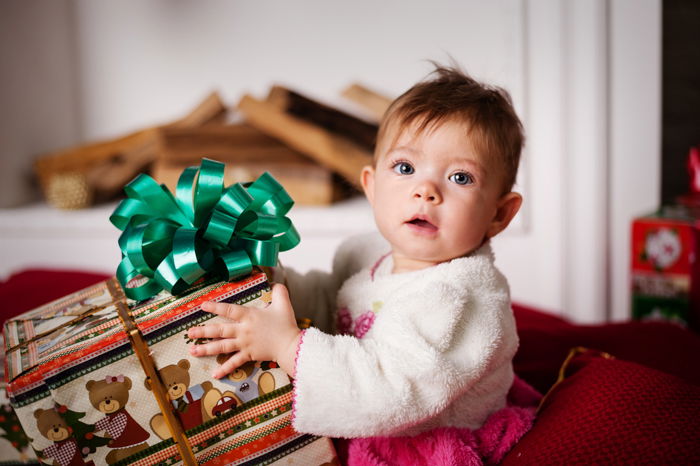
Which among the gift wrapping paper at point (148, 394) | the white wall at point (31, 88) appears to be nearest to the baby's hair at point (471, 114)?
the gift wrapping paper at point (148, 394)

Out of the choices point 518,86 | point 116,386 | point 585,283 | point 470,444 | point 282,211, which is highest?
point 518,86

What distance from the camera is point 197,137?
182cm

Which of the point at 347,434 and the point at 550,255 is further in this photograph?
the point at 550,255

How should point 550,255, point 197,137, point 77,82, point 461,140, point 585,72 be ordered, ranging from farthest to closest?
point 77,82, point 197,137, point 550,255, point 585,72, point 461,140

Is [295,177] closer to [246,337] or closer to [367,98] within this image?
[367,98]

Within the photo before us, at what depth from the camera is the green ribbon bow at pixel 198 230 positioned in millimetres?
665

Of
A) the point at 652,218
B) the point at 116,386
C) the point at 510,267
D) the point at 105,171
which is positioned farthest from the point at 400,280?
the point at 105,171

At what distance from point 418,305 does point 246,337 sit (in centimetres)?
18

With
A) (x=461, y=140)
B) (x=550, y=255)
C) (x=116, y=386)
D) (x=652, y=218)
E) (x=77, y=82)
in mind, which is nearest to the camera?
(x=116, y=386)

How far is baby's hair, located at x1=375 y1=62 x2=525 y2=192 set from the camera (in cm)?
74

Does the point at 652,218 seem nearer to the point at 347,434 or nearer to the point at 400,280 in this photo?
the point at 400,280

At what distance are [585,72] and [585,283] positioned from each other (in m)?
0.54

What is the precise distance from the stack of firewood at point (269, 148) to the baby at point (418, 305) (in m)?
0.89

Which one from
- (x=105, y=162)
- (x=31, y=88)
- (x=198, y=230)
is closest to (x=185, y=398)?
(x=198, y=230)
